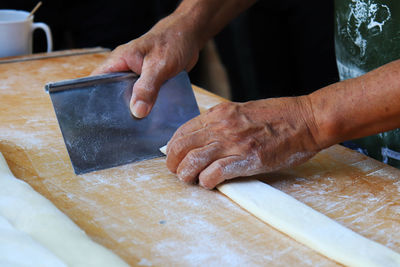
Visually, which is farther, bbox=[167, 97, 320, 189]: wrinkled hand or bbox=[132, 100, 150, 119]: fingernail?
bbox=[132, 100, 150, 119]: fingernail

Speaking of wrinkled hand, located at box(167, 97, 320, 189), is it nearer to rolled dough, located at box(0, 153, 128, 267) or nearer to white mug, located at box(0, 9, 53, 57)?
rolled dough, located at box(0, 153, 128, 267)

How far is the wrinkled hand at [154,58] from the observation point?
1.30 m

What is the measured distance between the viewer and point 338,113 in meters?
1.09

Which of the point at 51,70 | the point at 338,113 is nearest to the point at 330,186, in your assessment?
the point at 338,113

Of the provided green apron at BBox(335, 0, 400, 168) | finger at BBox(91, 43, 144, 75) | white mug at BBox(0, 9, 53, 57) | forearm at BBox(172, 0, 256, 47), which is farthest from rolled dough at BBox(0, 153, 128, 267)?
white mug at BBox(0, 9, 53, 57)

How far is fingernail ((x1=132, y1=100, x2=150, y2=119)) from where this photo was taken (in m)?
1.27

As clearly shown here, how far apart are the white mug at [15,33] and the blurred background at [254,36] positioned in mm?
821

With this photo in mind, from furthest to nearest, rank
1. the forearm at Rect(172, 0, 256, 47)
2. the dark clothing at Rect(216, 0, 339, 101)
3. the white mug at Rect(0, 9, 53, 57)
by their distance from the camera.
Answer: the dark clothing at Rect(216, 0, 339, 101) < the white mug at Rect(0, 9, 53, 57) < the forearm at Rect(172, 0, 256, 47)

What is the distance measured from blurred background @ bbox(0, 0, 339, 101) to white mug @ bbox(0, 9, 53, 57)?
82 cm

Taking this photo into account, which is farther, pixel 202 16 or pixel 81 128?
pixel 202 16

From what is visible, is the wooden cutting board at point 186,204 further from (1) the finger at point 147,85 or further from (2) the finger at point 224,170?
(1) the finger at point 147,85

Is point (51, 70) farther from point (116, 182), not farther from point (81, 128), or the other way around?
point (116, 182)

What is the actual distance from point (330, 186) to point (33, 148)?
0.78 meters

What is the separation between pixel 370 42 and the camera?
140 centimetres
